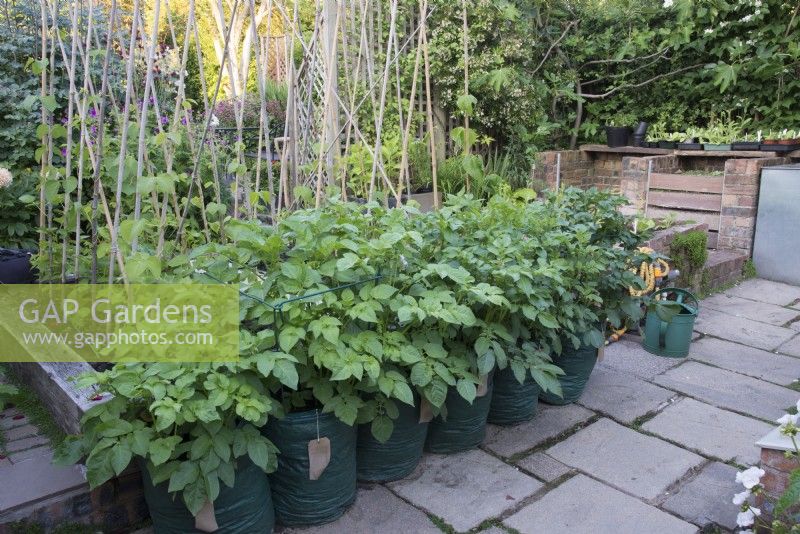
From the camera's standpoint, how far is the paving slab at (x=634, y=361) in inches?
130

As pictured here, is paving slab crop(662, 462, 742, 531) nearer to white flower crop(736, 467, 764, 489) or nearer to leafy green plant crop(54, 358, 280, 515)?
white flower crop(736, 467, 764, 489)

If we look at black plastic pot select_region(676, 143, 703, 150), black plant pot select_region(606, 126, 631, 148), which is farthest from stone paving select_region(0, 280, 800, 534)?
black plant pot select_region(606, 126, 631, 148)

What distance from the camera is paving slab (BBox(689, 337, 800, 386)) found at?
10.7 feet

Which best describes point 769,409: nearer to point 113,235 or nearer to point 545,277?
point 545,277

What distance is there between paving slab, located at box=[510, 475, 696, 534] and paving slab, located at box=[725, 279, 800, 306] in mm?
2923

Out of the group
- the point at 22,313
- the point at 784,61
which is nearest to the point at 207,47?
the point at 784,61

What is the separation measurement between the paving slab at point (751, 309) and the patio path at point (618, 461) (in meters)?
0.65

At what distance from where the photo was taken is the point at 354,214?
8.04 ft

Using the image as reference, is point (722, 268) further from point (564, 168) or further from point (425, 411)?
point (425, 411)

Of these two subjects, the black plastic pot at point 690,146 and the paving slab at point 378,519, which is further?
the black plastic pot at point 690,146

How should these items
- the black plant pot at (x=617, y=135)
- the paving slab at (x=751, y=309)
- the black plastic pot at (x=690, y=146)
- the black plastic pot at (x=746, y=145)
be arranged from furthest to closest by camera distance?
the black plant pot at (x=617, y=135)
the black plastic pot at (x=690, y=146)
the black plastic pot at (x=746, y=145)
the paving slab at (x=751, y=309)

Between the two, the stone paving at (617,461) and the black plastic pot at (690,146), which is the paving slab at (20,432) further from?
the black plastic pot at (690,146)

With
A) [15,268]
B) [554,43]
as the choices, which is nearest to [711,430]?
[15,268]

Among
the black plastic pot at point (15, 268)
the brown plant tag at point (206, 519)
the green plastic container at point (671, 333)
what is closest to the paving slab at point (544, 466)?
the brown plant tag at point (206, 519)
